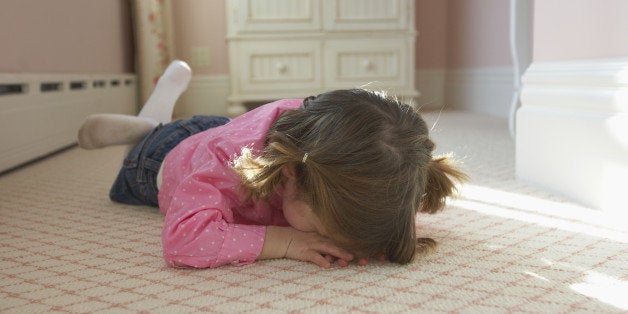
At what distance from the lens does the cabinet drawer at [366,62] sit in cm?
283

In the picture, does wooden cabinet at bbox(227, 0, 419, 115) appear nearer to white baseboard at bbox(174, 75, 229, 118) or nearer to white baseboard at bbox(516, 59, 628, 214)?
white baseboard at bbox(174, 75, 229, 118)

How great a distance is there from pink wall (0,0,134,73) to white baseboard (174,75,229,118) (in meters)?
0.34

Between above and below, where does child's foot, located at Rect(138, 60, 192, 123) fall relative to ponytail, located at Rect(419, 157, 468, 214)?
above

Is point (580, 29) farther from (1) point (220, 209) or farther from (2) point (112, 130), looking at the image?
(2) point (112, 130)

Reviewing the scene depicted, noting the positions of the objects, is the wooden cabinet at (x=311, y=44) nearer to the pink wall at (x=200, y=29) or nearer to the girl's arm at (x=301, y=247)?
the pink wall at (x=200, y=29)

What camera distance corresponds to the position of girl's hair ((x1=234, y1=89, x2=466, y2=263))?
0.63 m

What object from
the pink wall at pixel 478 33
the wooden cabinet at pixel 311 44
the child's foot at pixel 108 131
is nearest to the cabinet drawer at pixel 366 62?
the wooden cabinet at pixel 311 44

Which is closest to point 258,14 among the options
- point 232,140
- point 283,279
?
point 232,140

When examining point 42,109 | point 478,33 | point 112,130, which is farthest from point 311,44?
point 112,130

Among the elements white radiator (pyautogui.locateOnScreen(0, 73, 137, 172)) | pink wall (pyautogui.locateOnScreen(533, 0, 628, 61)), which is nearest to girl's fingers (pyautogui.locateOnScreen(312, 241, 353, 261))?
pink wall (pyautogui.locateOnScreen(533, 0, 628, 61))

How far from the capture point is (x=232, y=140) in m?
0.76

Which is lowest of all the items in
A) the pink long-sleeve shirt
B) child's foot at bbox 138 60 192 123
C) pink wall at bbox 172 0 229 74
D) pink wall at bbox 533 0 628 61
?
the pink long-sleeve shirt

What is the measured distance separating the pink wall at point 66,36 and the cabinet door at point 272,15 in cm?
53

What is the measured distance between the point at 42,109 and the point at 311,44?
1457 mm
